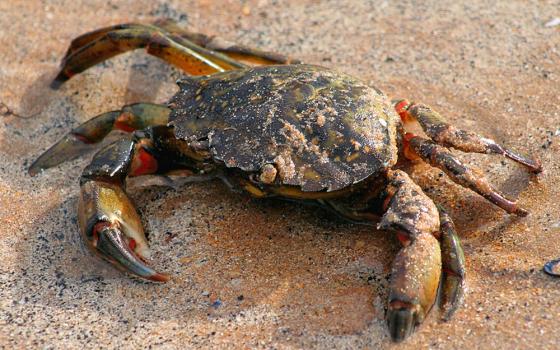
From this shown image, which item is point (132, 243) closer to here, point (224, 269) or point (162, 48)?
point (224, 269)

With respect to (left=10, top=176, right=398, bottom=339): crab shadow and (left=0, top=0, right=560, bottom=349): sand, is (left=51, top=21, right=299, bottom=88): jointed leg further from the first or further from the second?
(left=10, top=176, right=398, bottom=339): crab shadow

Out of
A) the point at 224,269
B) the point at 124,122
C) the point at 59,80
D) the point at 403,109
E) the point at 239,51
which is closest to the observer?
the point at 224,269

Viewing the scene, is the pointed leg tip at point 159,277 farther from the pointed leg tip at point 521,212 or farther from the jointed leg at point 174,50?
the pointed leg tip at point 521,212

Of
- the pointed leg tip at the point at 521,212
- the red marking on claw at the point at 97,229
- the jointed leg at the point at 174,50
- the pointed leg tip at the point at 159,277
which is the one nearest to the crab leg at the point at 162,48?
the jointed leg at the point at 174,50

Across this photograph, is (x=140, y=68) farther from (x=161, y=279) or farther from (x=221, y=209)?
(x=161, y=279)

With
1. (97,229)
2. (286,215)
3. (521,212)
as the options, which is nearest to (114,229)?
(97,229)

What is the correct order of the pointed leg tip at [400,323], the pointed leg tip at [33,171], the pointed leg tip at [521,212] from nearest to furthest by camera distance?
the pointed leg tip at [400,323] < the pointed leg tip at [521,212] < the pointed leg tip at [33,171]

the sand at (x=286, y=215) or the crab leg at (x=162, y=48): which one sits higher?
the crab leg at (x=162, y=48)
